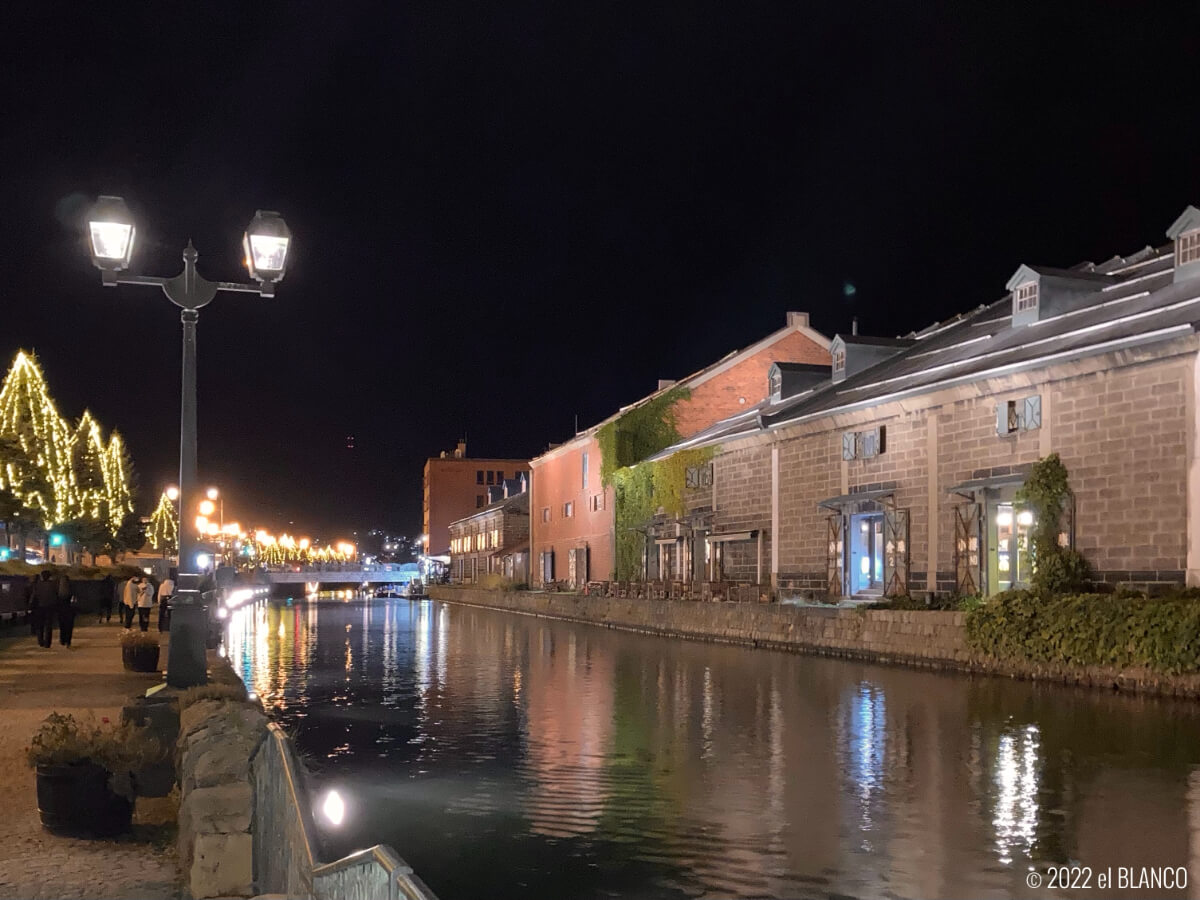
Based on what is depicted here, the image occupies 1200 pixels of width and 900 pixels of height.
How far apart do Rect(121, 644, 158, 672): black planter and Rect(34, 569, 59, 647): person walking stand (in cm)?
674

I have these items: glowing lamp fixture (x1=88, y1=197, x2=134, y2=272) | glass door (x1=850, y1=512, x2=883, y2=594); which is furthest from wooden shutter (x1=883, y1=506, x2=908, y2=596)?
glowing lamp fixture (x1=88, y1=197, x2=134, y2=272)

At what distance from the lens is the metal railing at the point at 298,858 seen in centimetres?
324

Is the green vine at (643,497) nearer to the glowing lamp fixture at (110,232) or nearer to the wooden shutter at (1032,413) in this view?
the wooden shutter at (1032,413)

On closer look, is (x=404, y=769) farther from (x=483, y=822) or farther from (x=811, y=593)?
(x=811, y=593)

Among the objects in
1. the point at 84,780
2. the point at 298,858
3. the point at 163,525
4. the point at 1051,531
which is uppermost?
the point at 163,525

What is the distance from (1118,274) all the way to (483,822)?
79.7 feet

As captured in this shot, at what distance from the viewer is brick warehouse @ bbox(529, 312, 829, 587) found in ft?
165

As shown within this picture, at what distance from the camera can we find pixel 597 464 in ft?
185

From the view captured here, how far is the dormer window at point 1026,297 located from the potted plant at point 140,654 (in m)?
21.4

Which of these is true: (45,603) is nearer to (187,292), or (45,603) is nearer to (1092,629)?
(187,292)

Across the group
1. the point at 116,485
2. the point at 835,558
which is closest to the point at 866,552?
the point at 835,558

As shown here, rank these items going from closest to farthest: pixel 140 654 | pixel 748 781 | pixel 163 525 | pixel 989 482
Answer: pixel 748 781, pixel 140 654, pixel 989 482, pixel 163 525

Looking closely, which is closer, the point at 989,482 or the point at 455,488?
the point at 989,482

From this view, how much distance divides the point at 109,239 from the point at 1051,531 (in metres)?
18.6
